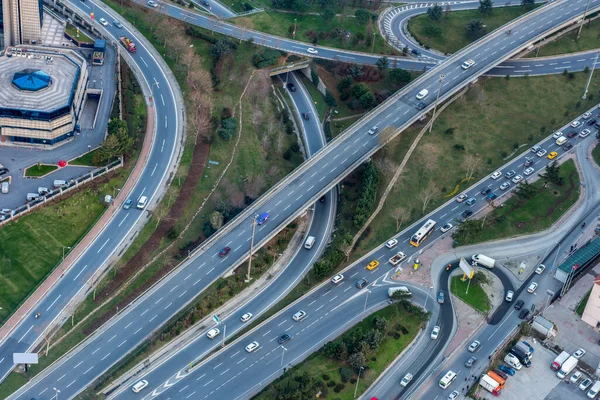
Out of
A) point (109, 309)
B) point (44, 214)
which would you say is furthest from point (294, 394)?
point (44, 214)

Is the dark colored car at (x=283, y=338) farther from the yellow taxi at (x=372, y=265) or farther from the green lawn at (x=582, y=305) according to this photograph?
the green lawn at (x=582, y=305)

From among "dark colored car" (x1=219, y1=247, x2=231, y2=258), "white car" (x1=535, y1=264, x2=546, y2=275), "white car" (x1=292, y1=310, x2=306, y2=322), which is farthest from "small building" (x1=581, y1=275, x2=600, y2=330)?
"dark colored car" (x1=219, y1=247, x2=231, y2=258)

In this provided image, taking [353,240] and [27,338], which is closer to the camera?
[27,338]

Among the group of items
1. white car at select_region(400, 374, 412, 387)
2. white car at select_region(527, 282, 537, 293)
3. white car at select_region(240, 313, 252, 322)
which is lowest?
white car at select_region(240, 313, 252, 322)

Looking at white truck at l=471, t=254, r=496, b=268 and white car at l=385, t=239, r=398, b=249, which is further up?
white truck at l=471, t=254, r=496, b=268

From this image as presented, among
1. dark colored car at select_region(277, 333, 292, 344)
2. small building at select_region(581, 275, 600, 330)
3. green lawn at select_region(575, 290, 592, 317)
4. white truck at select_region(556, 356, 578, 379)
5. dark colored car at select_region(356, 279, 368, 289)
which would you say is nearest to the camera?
white truck at select_region(556, 356, 578, 379)

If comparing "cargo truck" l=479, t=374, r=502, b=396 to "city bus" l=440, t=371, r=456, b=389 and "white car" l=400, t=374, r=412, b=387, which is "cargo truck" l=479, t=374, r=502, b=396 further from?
"white car" l=400, t=374, r=412, b=387

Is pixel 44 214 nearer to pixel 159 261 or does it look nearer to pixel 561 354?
pixel 159 261
